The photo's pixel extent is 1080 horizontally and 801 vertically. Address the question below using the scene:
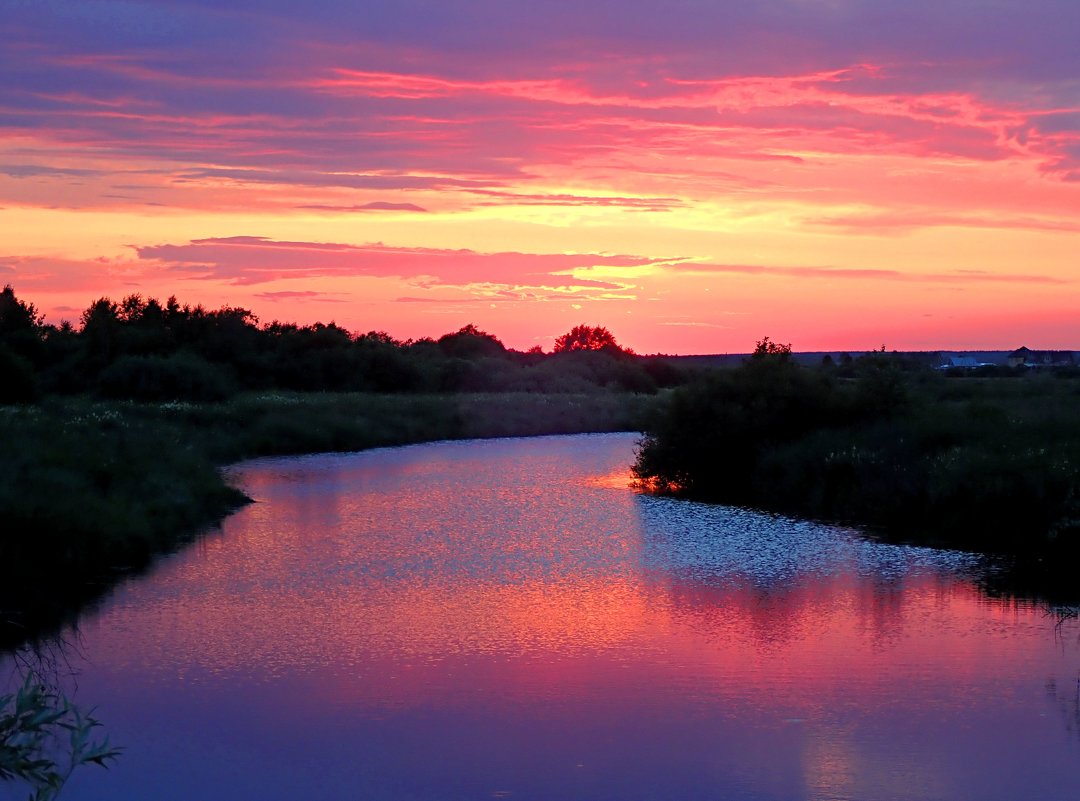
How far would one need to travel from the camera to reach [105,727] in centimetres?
848

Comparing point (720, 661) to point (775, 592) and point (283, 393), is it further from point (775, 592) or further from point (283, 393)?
point (283, 393)

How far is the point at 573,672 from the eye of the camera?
32.6 feet

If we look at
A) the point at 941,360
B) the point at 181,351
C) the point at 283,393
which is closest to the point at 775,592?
the point at 283,393

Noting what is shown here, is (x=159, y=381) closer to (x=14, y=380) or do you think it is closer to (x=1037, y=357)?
(x=14, y=380)

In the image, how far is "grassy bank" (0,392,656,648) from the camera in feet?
40.3

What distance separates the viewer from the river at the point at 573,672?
749 centimetres

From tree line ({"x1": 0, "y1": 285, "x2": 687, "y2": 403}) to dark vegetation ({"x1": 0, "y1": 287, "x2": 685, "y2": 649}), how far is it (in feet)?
0.33

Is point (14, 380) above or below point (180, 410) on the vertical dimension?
above

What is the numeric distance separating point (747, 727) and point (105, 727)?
459 centimetres

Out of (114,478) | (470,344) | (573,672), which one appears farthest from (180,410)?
(470,344)

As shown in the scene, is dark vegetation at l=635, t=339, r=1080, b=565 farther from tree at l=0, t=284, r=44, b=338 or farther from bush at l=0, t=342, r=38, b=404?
tree at l=0, t=284, r=44, b=338

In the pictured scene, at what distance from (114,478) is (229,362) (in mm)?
36866

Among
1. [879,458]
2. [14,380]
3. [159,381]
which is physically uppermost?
[159,381]

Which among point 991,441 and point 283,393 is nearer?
point 991,441
